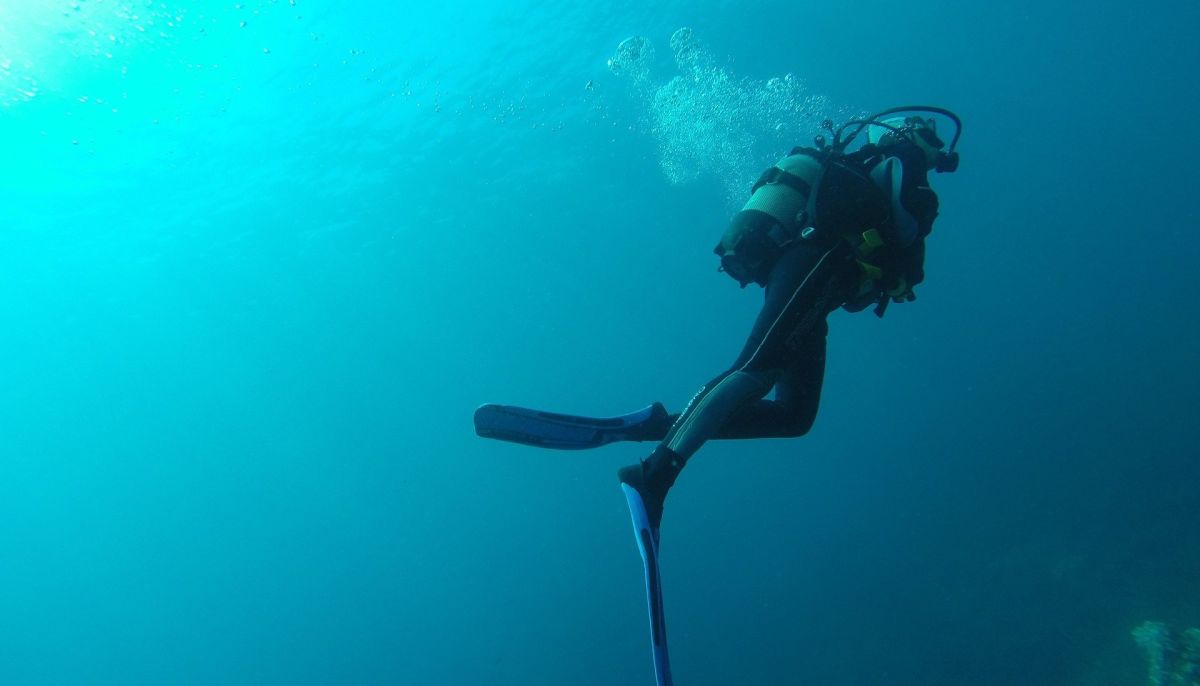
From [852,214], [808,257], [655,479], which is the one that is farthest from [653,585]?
[852,214]

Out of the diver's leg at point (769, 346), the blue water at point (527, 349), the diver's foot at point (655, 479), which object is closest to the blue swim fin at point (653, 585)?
the diver's foot at point (655, 479)

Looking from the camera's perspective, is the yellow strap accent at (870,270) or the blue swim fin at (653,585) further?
the yellow strap accent at (870,270)

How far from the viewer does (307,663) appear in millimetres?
37594

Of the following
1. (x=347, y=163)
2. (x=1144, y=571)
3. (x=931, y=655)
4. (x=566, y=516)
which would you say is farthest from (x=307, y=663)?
(x=1144, y=571)

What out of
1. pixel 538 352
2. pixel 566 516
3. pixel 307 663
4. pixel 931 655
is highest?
pixel 538 352

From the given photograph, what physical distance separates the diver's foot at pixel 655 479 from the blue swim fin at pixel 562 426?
735 millimetres

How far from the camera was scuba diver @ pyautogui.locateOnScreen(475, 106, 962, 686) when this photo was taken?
3514mm

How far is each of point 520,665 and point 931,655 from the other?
17008mm

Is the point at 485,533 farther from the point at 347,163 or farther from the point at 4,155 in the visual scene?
the point at 4,155

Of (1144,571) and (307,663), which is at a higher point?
(307,663)

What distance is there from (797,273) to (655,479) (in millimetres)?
1448

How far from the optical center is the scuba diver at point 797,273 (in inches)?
138

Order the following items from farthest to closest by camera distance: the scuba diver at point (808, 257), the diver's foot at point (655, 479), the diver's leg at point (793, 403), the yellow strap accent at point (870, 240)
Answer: the diver's leg at point (793, 403), the yellow strap accent at point (870, 240), the scuba diver at point (808, 257), the diver's foot at point (655, 479)

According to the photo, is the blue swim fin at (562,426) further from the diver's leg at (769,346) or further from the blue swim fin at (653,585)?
the blue swim fin at (653,585)
